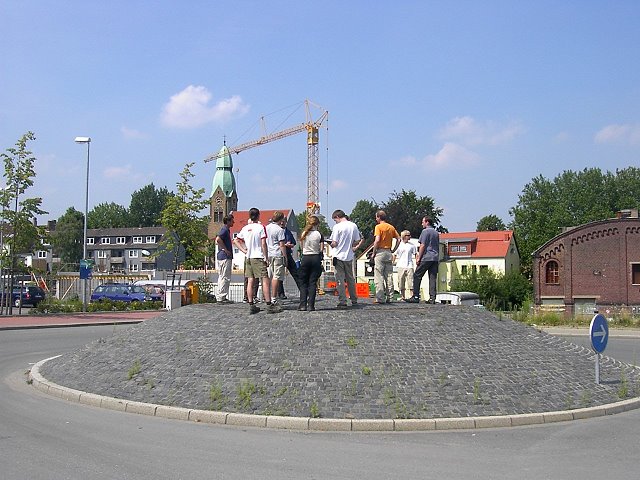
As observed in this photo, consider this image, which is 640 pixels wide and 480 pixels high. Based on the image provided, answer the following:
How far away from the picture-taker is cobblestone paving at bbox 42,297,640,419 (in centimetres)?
Result: 948

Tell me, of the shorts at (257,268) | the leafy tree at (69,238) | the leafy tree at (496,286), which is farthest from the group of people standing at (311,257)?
the leafy tree at (69,238)

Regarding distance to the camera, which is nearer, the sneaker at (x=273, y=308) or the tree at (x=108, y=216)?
the sneaker at (x=273, y=308)

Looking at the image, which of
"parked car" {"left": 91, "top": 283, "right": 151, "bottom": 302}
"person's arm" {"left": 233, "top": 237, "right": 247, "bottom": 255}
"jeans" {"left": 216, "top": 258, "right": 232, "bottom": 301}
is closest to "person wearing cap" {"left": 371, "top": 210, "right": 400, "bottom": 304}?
"person's arm" {"left": 233, "top": 237, "right": 247, "bottom": 255}

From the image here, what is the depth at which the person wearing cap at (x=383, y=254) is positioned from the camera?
13.6 meters

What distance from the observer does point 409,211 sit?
75.3m

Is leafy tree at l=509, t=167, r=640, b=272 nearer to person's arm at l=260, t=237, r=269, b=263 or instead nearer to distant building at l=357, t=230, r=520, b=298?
distant building at l=357, t=230, r=520, b=298

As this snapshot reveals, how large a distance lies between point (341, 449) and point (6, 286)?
104ft

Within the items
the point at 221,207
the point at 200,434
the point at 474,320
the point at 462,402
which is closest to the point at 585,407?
the point at 462,402

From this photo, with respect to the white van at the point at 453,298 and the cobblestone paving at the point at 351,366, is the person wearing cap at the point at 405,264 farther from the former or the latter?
the white van at the point at 453,298

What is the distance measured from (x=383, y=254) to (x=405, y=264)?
1.51 m

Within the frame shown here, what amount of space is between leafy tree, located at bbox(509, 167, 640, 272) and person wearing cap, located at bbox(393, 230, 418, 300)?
8713 centimetres

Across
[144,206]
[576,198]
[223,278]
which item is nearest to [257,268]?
[223,278]

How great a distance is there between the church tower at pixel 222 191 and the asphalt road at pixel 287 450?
378ft

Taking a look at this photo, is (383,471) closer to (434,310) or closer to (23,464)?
(23,464)
